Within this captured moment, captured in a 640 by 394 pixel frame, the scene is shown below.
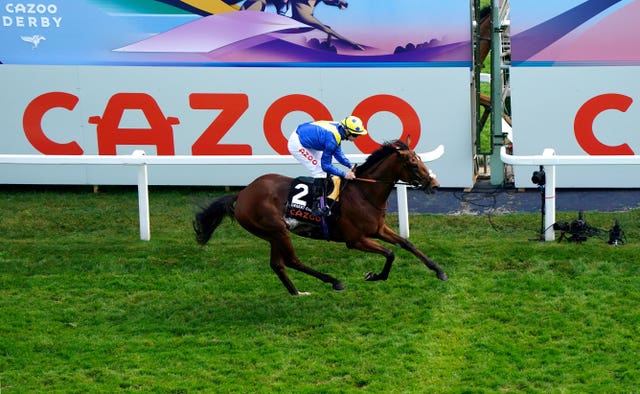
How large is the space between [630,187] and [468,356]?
5.11 meters

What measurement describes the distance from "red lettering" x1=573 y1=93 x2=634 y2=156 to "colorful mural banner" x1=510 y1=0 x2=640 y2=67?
0.41m

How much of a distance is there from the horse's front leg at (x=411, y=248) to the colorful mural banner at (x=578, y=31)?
364 cm

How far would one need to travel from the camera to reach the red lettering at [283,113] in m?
12.9

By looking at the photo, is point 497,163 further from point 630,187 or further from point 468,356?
point 468,356

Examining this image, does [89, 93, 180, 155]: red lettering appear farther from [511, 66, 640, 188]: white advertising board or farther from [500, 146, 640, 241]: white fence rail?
[500, 146, 640, 241]: white fence rail

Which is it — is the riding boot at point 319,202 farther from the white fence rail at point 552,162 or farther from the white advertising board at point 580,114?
the white advertising board at point 580,114

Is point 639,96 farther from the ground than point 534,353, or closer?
farther from the ground

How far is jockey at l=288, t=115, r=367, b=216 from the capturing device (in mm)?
9586

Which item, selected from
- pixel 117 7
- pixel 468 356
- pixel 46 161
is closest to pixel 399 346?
pixel 468 356

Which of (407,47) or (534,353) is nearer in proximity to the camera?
(534,353)

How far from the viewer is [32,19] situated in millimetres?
13172

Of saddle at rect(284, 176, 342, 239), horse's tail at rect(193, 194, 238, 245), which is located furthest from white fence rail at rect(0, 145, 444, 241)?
saddle at rect(284, 176, 342, 239)

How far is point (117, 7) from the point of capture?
43.1 feet

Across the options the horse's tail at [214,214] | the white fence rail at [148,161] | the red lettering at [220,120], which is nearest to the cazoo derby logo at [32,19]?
the red lettering at [220,120]
